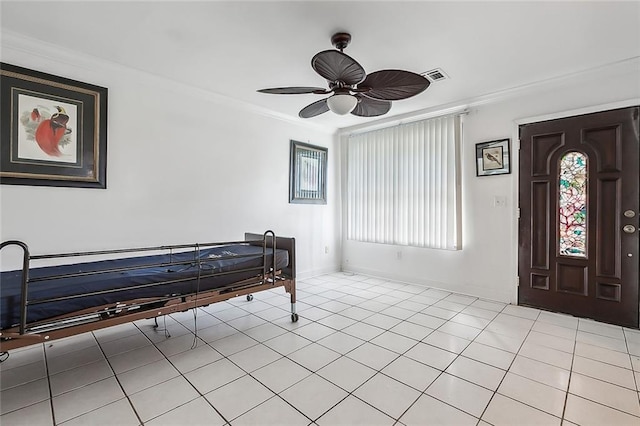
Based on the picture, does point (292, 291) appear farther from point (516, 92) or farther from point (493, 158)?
point (516, 92)

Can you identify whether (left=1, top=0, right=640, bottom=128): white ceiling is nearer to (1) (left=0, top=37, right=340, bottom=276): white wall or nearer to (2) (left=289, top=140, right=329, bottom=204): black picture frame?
(1) (left=0, top=37, right=340, bottom=276): white wall

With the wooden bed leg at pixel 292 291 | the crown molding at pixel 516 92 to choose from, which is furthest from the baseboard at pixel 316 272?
the crown molding at pixel 516 92

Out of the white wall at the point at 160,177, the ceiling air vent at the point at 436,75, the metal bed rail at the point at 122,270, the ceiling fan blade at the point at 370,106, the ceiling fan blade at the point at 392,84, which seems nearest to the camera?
the metal bed rail at the point at 122,270

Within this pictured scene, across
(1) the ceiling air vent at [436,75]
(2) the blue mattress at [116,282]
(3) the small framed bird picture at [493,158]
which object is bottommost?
(2) the blue mattress at [116,282]

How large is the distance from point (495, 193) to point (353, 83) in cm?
250

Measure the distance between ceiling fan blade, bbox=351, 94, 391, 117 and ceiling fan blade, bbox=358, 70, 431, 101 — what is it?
0.13 metres

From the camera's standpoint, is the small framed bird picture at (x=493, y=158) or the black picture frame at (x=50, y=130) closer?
the black picture frame at (x=50, y=130)

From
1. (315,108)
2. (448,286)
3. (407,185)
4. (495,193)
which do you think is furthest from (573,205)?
(315,108)

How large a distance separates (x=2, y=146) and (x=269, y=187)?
8.64 feet

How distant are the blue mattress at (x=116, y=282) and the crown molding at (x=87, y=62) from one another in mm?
1808

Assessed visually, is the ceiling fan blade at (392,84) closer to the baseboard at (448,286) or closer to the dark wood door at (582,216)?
the dark wood door at (582,216)

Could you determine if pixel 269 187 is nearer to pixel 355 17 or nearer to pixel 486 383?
pixel 355 17

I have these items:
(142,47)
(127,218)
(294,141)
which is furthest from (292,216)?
(142,47)

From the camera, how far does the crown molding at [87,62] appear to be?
7.76 ft
